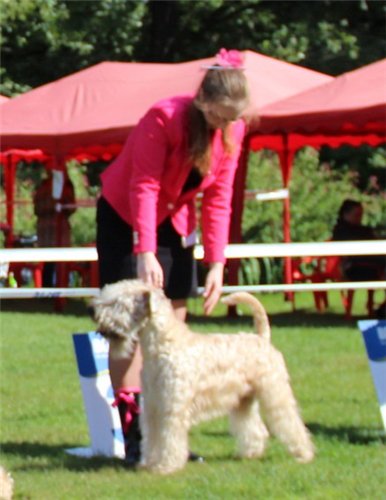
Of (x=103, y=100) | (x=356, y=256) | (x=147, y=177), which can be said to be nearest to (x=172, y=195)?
(x=147, y=177)

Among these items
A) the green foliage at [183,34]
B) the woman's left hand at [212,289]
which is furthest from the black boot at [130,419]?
the green foliage at [183,34]

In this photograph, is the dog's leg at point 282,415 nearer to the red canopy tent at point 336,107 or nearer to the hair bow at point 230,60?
the hair bow at point 230,60

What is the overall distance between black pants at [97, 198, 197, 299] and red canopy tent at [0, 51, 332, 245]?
8044 millimetres

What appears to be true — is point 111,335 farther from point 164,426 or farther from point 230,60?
point 230,60

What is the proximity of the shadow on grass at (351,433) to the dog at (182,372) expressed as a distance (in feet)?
2.10

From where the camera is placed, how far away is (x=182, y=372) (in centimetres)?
523

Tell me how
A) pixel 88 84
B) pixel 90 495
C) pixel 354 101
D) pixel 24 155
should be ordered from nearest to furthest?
pixel 90 495, pixel 354 101, pixel 88 84, pixel 24 155

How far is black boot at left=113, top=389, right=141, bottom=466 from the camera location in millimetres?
5539

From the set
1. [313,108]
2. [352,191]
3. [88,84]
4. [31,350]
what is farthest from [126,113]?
[352,191]

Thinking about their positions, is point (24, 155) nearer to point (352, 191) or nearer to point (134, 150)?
point (352, 191)

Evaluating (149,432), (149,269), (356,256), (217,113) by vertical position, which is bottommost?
(356,256)

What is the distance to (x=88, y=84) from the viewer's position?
49.7 ft

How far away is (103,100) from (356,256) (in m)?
3.38

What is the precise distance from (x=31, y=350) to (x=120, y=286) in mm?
5613
